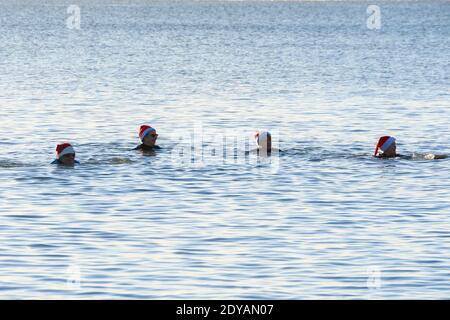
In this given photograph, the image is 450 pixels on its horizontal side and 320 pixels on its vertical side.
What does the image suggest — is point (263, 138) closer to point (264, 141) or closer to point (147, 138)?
point (264, 141)

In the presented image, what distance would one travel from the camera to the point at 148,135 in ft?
119

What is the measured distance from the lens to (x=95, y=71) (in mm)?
90688

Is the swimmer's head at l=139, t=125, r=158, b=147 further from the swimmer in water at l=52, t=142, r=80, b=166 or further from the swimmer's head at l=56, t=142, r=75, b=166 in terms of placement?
the swimmer's head at l=56, t=142, r=75, b=166

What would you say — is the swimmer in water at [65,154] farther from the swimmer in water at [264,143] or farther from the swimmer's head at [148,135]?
the swimmer in water at [264,143]

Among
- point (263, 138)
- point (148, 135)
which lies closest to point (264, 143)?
point (263, 138)

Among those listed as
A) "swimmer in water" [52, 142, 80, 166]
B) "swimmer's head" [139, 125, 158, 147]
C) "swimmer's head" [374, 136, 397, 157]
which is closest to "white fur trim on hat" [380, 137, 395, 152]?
"swimmer's head" [374, 136, 397, 157]

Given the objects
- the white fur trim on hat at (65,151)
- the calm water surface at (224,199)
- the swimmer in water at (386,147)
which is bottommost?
the calm water surface at (224,199)

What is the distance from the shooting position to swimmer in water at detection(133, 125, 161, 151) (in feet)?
119

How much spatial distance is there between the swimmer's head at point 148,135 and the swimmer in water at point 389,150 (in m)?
6.32

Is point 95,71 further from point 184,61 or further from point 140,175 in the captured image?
point 140,175

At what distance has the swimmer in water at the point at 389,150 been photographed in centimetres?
3488

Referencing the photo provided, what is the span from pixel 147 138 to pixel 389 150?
6930 mm

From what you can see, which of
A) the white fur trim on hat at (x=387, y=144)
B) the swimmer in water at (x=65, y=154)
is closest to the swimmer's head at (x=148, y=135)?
the swimmer in water at (x=65, y=154)
